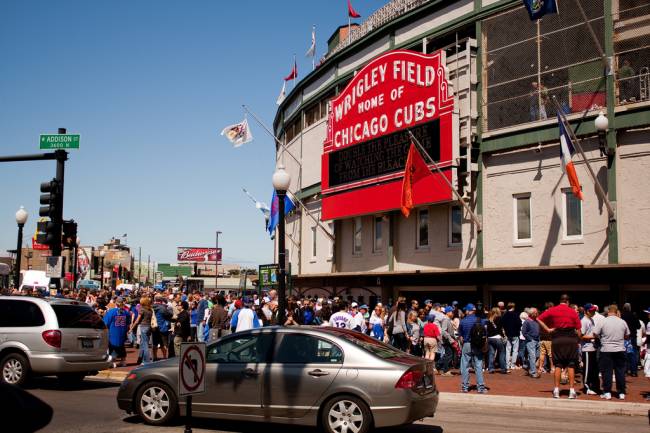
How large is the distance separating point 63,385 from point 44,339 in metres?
1.77

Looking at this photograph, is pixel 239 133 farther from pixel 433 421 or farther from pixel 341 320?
pixel 433 421

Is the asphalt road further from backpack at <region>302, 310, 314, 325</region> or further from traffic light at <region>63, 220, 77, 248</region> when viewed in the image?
backpack at <region>302, 310, 314, 325</region>

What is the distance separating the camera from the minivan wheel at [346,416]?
9.30m

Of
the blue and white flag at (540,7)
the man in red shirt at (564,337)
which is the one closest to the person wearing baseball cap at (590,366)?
the man in red shirt at (564,337)

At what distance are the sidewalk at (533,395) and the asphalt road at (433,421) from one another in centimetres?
30

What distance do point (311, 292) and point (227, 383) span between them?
28288mm

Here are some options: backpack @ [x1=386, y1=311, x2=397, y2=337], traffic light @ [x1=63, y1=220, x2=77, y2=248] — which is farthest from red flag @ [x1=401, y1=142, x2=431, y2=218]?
traffic light @ [x1=63, y1=220, x2=77, y2=248]

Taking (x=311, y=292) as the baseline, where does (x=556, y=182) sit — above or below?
above

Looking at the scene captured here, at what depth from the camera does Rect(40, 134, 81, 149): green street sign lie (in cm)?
1886

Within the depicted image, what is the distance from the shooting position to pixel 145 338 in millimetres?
17922

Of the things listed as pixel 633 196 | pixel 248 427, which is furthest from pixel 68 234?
pixel 633 196

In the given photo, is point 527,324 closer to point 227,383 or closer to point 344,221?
point 227,383

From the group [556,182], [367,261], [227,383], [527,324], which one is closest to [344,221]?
[367,261]

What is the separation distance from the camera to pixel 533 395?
1420 centimetres
